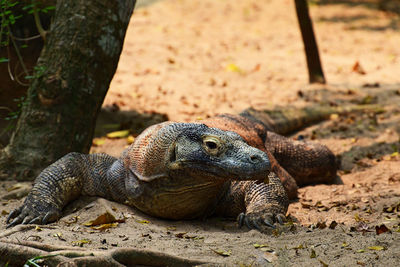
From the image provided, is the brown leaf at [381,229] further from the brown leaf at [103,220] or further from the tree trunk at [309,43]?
the tree trunk at [309,43]

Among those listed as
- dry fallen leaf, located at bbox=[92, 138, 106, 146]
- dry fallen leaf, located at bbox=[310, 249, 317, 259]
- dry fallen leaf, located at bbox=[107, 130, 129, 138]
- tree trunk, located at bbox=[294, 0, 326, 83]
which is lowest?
dry fallen leaf, located at bbox=[92, 138, 106, 146]

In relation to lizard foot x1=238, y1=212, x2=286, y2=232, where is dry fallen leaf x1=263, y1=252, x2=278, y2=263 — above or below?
above

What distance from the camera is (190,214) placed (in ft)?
15.3

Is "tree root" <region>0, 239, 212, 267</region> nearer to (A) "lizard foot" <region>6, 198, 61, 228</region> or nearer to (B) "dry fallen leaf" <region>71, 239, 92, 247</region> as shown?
(B) "dry fallen leaf" <region>71, 239, 92, 247</region>

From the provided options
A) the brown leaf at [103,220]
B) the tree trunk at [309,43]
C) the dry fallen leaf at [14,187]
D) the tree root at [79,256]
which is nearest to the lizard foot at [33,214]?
the brown leaf at [103,220]

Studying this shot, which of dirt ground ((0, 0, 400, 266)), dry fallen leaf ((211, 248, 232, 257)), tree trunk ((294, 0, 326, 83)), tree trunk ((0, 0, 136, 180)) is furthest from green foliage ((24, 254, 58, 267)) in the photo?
tree trunk ((294, 0, 326, 83))

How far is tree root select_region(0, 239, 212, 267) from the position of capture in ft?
10.8

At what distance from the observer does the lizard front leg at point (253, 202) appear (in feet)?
14.9

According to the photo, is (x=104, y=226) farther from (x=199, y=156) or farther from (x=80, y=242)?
(x=199, y=156)

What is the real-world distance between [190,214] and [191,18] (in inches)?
448

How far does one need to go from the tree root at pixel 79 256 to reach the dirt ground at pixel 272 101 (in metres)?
0.22

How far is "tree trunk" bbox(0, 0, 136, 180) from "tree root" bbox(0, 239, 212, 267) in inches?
74.8

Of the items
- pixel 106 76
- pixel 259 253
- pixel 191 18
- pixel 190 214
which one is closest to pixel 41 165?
pixel 106 76

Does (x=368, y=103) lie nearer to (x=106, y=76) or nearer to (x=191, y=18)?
(x=106, y=76)
